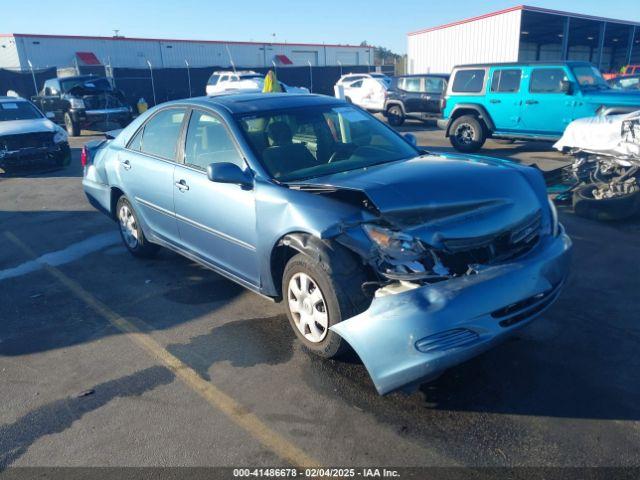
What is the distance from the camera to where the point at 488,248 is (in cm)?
334

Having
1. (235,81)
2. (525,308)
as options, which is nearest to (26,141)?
(525,308)

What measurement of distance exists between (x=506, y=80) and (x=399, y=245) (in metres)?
10.1

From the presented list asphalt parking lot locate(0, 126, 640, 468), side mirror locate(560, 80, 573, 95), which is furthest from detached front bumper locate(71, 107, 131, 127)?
asphalt parking lot locate(0, 126, 640, 468)

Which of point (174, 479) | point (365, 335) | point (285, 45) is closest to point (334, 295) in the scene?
point (365, 335)

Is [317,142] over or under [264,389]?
over

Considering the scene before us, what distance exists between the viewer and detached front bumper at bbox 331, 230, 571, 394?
9.24 ft

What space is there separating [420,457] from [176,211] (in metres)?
3.07

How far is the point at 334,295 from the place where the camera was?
3.26 metres

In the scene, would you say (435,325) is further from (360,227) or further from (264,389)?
(264,389)

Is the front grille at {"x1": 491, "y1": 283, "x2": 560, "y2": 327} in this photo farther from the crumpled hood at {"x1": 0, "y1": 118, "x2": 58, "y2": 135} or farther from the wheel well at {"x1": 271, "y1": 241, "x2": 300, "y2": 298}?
the crumpled hood at {"x1": 0, "y1": 118, "x2": 58, "y2": 135}

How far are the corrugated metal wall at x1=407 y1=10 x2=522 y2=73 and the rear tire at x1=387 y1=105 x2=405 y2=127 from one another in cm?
1179

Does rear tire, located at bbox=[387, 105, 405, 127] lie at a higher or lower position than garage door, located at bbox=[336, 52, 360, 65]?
lower

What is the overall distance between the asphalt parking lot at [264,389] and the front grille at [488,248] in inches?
29.6

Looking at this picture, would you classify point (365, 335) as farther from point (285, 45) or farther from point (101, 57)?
point (285, 45)
